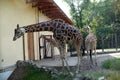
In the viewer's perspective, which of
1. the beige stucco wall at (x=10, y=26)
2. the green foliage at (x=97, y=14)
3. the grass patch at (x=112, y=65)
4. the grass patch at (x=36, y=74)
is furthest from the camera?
the green foliage at (x=97, y=14)

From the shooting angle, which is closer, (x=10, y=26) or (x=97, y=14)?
(x=10, y=26)

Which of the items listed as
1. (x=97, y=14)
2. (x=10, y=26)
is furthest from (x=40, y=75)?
(x=97, y=14)

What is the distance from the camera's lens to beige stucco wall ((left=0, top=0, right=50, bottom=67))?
13191 millimetres

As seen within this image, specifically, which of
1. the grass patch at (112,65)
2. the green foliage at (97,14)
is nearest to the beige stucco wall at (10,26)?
the grass patch at (112,65)

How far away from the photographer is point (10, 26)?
14.0 m

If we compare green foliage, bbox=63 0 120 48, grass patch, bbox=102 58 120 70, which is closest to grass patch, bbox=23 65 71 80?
grass patch, bbox=102 58 120 70

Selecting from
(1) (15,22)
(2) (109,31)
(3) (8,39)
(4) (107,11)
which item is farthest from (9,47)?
(4) (107,11)

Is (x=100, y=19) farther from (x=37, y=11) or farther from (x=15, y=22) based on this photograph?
(x=15, y=22)

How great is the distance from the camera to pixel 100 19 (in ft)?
116

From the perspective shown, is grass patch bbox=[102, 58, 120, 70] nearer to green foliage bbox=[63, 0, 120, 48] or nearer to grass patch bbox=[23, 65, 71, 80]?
grass patch bbox=[23, 65, 71, 80]

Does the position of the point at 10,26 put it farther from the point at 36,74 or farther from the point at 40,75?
the point at 40,75

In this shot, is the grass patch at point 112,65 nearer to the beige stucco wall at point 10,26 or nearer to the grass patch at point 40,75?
the grass patch at point 40,75

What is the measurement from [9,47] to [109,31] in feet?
58.7

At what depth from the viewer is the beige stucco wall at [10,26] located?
13.2 metres
